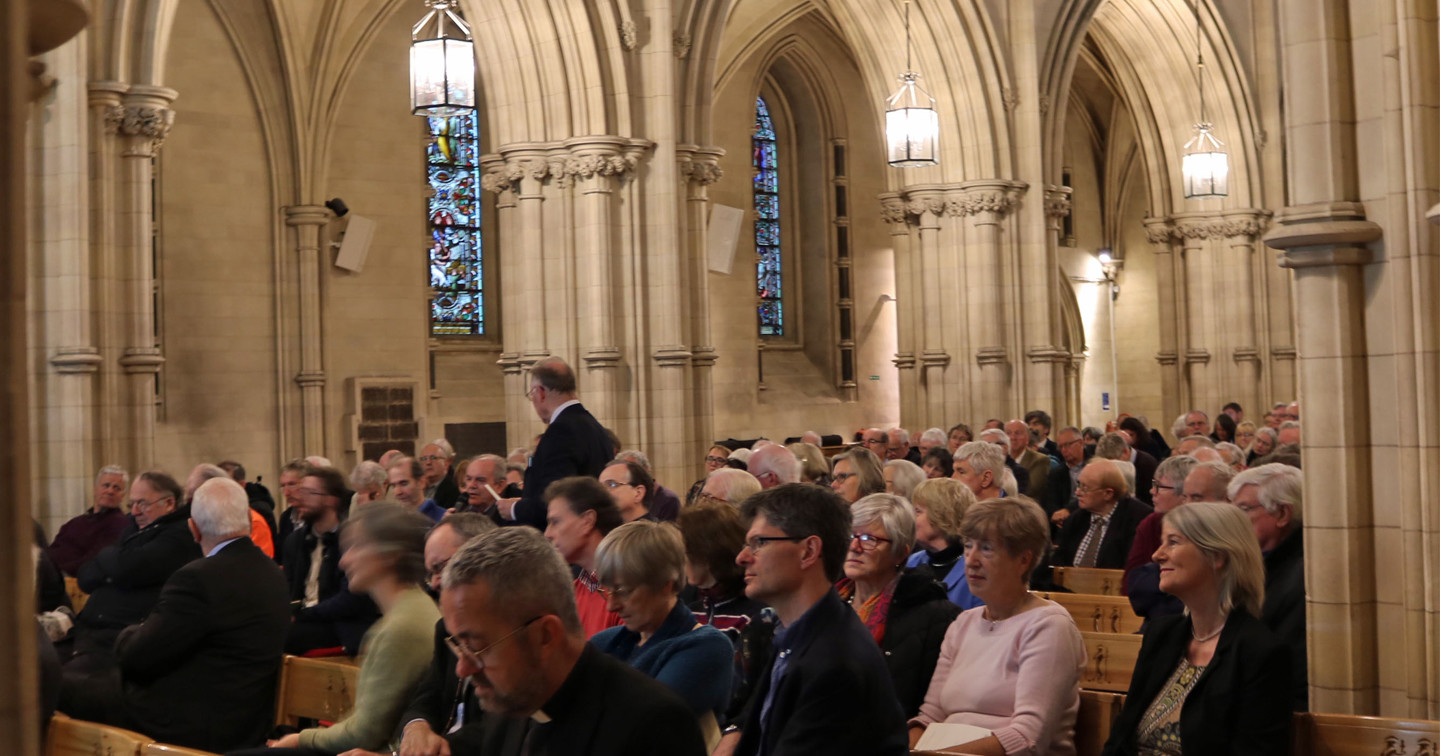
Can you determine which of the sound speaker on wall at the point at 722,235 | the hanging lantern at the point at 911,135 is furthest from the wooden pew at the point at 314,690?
the sound speaker on wall at the point at 722,235

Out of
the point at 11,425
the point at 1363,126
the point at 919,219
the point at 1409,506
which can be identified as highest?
the point at 919,219

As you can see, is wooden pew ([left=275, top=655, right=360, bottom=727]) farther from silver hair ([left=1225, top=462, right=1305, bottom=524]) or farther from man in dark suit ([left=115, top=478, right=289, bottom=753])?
silver hair ([left=1225, top=462, right=1305, bottom=524])

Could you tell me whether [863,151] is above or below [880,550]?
above

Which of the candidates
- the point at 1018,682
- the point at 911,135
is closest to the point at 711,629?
the point at 1018,682

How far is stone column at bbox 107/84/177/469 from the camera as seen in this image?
11.8m

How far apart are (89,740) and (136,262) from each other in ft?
28.6

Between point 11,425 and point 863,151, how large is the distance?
75.5 feet

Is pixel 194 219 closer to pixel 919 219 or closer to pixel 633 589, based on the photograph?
pixel 919 219

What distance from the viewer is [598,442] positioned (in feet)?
22.7

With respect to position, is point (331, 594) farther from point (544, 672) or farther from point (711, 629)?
point (544, 672)

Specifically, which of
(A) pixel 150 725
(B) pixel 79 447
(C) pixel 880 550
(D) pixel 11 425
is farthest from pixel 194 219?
(D) pixel 11 425

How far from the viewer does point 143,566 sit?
620 cm

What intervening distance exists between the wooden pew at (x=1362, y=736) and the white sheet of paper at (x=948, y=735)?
0.80 metres

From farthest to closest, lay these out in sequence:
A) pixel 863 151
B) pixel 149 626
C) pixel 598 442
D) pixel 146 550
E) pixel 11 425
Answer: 1. pixel 863 151
2. pixel 598 442
3. pixel 146 550
4. pixel 149 626
5. pixel 11 425
